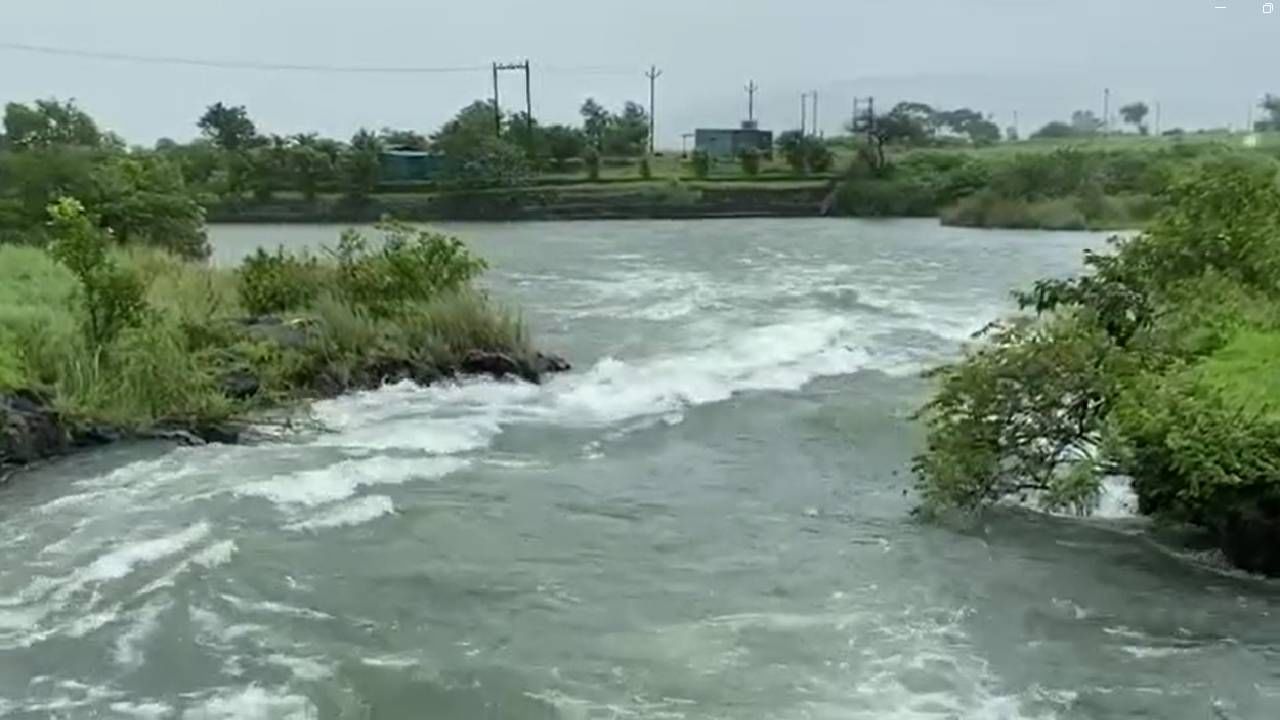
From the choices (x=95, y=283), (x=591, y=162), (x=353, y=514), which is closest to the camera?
(x=353, y=514)

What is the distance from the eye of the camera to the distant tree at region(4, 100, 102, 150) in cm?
4864

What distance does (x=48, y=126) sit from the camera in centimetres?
5512

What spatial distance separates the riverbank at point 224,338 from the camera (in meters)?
17.5

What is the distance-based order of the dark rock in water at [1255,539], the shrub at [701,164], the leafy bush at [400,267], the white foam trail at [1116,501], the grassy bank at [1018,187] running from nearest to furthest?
the dark rock in water at [1255,539] < the white foam trail at [1116,501] < the leafy bush at [400,267] < the grassy bank at [1018,187] < the shrub at [701,164]

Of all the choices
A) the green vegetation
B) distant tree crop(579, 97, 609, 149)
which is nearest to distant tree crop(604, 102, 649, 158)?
distant tree crop(579, 97, 609, 149)

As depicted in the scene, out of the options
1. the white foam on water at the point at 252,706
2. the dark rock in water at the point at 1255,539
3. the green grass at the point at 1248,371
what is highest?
the green grass at the point at 1248,371

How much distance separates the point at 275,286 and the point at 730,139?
8299cm

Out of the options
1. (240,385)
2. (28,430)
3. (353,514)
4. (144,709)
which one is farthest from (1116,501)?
(28,430)

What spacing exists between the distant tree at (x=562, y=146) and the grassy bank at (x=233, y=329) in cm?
5760

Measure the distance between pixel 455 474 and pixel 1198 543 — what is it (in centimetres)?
726

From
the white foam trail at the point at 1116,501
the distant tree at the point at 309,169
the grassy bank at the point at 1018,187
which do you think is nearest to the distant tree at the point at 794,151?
the grassy bank at the point at 1018,187

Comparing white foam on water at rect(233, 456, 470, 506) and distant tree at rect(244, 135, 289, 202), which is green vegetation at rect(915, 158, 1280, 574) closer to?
white foam on water at rect(233, 456, 470, 506)

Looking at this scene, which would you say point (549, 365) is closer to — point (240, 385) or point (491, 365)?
point (491, 365)

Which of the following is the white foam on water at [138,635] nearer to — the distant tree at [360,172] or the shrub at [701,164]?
the distant tree at [360,172]
